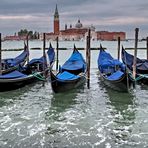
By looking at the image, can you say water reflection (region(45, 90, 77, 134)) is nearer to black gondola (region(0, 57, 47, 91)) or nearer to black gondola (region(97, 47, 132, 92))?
black gondola (region(97, 47, 132, 92))

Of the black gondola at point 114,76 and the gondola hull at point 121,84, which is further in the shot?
the black gondola at point 114,76

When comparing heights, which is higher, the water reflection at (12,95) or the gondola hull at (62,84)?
the gondola hull at (62,84)

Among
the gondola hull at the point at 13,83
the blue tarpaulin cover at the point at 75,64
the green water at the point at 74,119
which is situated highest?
the blue tarpaulin cover at the point at 75,64

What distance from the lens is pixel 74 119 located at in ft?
28.8

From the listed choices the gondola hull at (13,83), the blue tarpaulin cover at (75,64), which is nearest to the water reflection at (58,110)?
the gondola hull at (13,83)

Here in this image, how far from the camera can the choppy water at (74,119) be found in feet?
23.0

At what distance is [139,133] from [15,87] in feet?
20.9

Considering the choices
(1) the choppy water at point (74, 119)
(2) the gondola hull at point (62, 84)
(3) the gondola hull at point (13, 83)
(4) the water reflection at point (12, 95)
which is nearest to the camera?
(1) the choppy water at point (74, 119)

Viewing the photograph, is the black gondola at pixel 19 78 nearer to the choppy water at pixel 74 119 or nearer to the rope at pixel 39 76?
the rope at pixel 39 76

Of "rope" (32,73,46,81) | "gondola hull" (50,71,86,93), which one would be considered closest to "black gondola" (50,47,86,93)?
"gondola hull" (50,71,86,93)

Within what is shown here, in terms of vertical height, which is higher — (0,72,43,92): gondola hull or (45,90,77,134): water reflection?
(0,72,43,92): gondola hull

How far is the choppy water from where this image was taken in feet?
23.0

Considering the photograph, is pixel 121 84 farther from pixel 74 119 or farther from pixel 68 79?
pixel 74 119

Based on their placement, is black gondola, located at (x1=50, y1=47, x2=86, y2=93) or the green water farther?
black gondola, located at (x1=50, y1=47, x2=86, y2=93)
